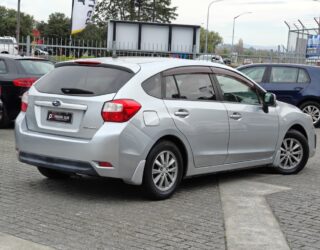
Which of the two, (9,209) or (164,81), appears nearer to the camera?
(9,209)

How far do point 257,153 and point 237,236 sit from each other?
246 centimetres

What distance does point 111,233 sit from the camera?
4.85 m

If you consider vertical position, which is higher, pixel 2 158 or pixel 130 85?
pixel 130 85

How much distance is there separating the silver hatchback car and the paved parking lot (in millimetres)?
281

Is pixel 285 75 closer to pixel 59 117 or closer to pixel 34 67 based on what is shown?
pixel 34 67

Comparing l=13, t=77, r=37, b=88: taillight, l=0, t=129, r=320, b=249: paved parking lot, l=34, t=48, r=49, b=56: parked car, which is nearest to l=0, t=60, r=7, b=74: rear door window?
l=13, t=77, r=37, b=88: taillight

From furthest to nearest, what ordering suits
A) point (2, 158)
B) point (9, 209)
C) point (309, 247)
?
1. point (2, 158)
2. point (9, 209)
3. point (309, 247)

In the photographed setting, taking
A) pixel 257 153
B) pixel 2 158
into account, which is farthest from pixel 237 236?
pixel 2 158

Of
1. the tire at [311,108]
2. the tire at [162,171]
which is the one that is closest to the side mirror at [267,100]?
the tire at [162,171]

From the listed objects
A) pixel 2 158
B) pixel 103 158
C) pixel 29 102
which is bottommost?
pixel 2 158

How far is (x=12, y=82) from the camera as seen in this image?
11.0 m

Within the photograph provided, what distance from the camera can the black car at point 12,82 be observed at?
10.9 meters

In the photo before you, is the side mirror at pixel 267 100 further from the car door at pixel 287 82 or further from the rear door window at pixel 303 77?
the rear door window at pixel 303 77

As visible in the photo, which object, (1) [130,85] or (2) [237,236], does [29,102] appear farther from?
(2) [237,236]
